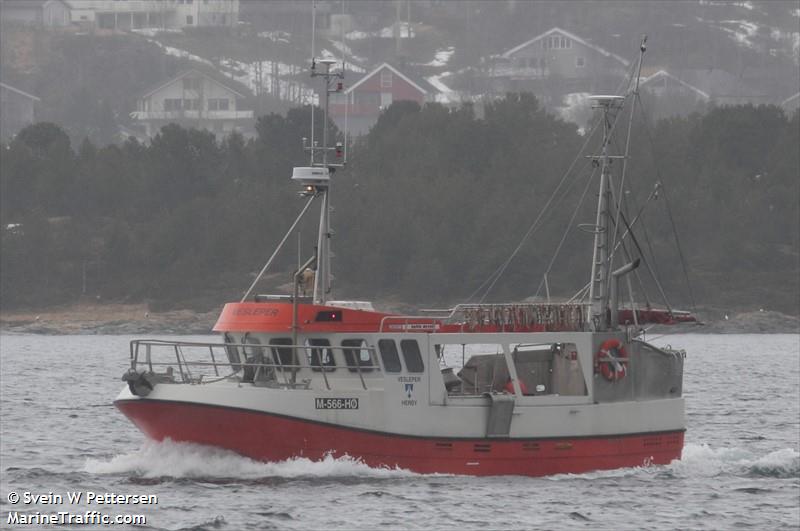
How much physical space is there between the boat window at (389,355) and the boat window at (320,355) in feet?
3.16

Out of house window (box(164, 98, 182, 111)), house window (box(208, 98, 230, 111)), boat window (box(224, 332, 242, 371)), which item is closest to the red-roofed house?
house window (box(208, 98, 230, 111))

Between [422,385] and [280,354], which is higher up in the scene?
[280,354]

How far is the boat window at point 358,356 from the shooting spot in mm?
35094

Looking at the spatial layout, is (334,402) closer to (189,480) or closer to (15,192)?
(189,480)

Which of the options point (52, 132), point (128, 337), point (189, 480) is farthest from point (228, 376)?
point (52, 132)

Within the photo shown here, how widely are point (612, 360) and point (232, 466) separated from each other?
765 centimetres

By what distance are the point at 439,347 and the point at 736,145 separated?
78.7 metres

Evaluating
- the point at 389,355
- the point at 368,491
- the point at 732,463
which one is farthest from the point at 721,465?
the point at 368,491

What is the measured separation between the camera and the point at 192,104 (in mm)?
187875

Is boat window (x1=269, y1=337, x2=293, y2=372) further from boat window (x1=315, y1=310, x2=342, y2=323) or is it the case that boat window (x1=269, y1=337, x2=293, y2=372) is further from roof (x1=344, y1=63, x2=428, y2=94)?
roof (x1=344, y1=63, x2=428, y2=94)

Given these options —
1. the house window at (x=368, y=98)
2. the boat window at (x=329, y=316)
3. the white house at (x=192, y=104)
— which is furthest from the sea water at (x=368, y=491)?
the white house at (x=192, y=104)

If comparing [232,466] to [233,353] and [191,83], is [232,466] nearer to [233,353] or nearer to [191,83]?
[233,353]

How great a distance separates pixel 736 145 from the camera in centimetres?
11144

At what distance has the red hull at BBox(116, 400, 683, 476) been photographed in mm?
33875
